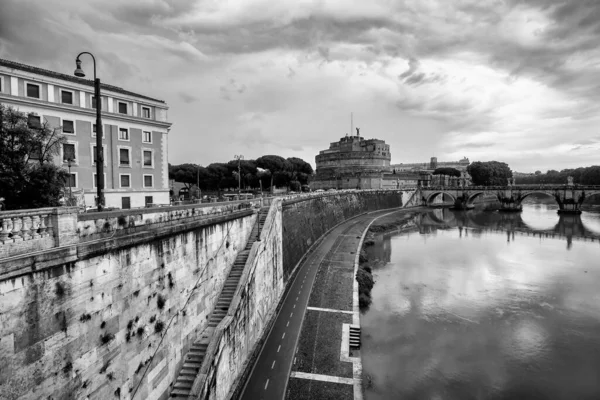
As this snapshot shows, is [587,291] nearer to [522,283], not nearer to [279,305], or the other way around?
[522,283]

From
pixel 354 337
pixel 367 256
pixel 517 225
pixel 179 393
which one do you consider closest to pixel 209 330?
pixel 179 393

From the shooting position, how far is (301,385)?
49.4 feet

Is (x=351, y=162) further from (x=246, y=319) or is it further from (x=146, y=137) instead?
(x=246, y=319)

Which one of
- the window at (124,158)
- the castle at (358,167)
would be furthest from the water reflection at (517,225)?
the window at (124,158)

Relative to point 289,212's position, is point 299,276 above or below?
below

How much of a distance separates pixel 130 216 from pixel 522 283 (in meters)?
31.7

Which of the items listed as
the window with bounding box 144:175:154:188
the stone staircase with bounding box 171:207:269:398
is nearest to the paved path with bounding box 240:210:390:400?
the stone staircase with bounding box 171:207:269:398

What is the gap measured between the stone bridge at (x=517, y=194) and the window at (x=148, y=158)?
79534mm

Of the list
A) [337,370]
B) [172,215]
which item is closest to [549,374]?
[337,370]

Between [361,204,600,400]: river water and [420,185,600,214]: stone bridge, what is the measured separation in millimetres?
36191

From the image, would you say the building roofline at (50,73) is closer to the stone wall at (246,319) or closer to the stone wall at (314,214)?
the stone wall at (246,319)

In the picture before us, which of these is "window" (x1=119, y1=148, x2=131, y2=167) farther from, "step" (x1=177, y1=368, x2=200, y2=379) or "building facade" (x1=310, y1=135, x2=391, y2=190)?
"building facade" (x1=310, y1=135, x2=391, y2=190)

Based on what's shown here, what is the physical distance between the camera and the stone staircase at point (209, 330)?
35.6 ft

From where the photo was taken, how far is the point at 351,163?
98750 mm
